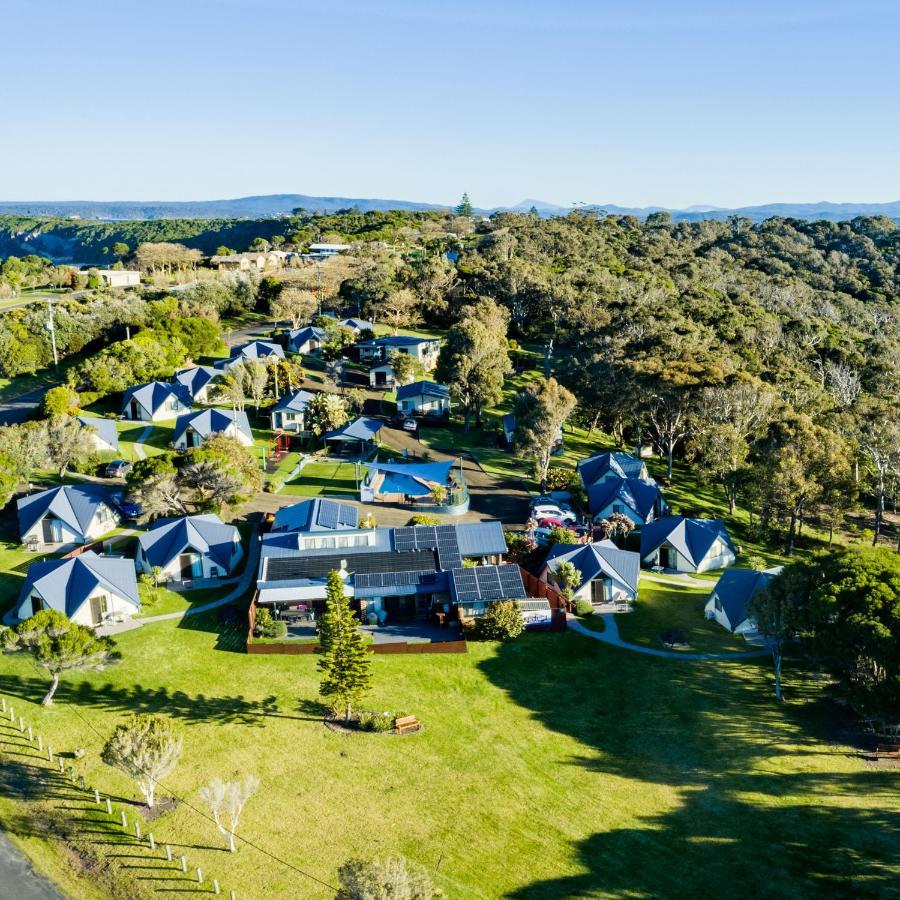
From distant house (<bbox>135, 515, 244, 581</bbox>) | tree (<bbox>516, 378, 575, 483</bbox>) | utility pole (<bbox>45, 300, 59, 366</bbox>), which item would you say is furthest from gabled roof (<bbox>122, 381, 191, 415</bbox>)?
tree (<bbox>516, 378, 575, 483</bbox>)

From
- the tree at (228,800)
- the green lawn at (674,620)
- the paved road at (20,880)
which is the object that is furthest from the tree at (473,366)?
the paved road at (20,880)

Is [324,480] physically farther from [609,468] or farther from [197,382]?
[197,382]

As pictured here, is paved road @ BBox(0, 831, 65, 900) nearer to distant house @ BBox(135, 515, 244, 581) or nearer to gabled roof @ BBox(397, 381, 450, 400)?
distant house @ BBox(135, 515, 244, 581)

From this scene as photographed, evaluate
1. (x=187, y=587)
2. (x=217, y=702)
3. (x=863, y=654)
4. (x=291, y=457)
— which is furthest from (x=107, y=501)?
(x=863, y=654)

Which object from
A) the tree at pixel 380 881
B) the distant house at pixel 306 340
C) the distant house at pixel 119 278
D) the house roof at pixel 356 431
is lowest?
the tree at pixel 380 881

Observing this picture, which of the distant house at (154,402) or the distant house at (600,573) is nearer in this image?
the distant house at (600,573)

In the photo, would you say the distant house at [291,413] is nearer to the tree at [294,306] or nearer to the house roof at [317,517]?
the house roof at [317,517]

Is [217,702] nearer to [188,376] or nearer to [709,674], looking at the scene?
[709,674]
